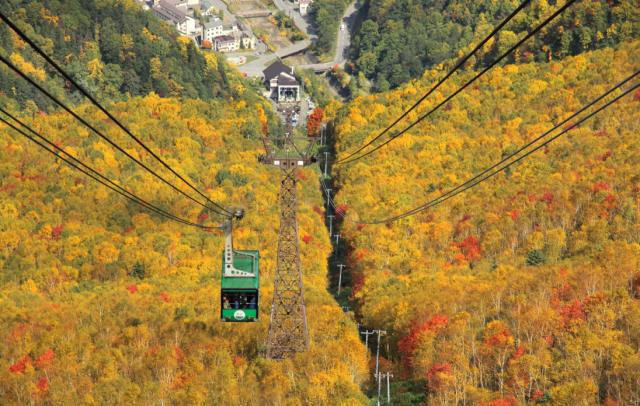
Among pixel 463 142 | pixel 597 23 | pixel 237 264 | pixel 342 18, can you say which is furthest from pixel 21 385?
pixel 342 18

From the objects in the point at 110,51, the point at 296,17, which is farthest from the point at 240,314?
the point at 296,17

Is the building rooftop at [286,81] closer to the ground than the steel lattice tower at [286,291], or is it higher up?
higher up

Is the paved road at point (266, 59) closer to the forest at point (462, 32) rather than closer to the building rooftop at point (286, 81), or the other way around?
the forest at point (462, 32)

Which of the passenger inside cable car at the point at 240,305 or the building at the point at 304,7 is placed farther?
the building at the point at 304,7

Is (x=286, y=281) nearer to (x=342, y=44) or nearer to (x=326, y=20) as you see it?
(x=326, y=20)

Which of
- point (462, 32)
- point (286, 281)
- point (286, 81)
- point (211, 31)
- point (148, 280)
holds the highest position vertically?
point (211, 31)

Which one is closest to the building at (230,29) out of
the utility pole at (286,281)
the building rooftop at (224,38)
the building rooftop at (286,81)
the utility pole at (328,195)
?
the building rooftop at (224,38)
